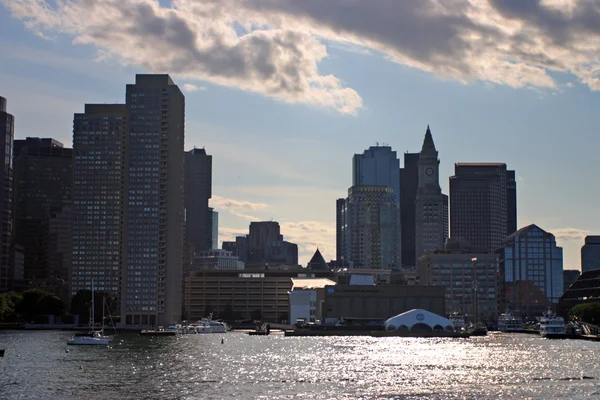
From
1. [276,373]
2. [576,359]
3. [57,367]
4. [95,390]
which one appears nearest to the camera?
[95,390]

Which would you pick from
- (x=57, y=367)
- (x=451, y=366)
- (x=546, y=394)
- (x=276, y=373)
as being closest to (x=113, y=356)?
(x=57, y=367)

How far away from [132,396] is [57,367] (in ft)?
157

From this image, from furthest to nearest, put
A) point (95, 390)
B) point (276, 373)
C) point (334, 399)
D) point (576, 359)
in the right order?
point (576, 359) < point (276, 373) < point (95, 390) < point (334, 399)

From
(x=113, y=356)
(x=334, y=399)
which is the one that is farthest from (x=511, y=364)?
(x=113, y=356)

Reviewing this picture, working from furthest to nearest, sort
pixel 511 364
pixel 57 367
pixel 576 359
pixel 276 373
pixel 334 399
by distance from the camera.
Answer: pixel 576 359 < pixel 511 364 < pixel 57 367 < pixel 276 373 < pixel 334 399

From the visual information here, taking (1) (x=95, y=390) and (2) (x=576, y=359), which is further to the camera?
(2) (x=576, y=359)

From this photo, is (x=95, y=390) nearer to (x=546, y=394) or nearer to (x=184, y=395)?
(x=184, y=395)

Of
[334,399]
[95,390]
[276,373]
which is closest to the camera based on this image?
[334,399]

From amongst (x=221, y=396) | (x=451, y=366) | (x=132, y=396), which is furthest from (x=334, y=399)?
(x=451, y=366)

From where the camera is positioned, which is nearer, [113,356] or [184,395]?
[184,395]

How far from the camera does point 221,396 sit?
4665 inches

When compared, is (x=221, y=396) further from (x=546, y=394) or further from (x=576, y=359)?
(x=576, y=359)

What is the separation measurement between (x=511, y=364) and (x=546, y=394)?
5045 cm

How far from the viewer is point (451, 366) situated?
551ft
